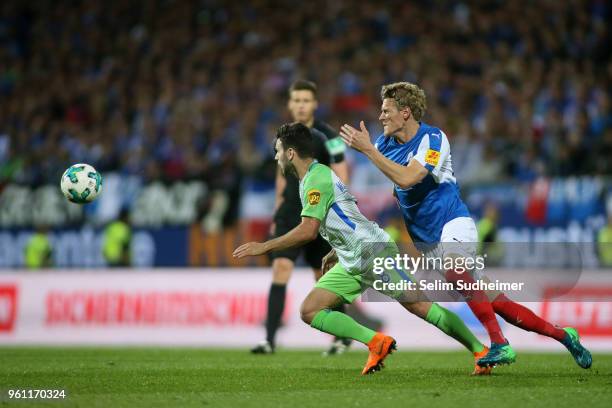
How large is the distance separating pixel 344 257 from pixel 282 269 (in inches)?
97.2

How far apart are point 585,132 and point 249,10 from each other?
8.92m

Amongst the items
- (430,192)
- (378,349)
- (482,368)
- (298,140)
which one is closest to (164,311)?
(298,140)

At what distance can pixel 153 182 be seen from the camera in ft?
51.1

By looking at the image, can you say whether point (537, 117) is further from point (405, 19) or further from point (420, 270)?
point (420, 270)

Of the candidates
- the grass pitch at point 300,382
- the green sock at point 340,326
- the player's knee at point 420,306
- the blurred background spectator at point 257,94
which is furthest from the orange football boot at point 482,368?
the blurred background spectator at point 257,94

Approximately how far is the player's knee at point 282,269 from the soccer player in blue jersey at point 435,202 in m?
2.44

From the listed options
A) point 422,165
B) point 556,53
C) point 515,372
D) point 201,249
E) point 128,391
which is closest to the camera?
point 128,391

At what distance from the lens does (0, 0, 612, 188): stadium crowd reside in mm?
14680

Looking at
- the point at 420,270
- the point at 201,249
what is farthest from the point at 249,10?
the point at 420,270

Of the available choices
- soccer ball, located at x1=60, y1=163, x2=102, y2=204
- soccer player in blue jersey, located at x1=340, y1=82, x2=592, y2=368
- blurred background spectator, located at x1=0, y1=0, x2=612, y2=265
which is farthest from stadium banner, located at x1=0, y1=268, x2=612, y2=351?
soccer player in blue jersey, located at x1=340, y1=82, x2=592, y2=368

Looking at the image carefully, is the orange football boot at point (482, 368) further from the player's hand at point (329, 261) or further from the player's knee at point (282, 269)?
the player's knee at point (282, 269)

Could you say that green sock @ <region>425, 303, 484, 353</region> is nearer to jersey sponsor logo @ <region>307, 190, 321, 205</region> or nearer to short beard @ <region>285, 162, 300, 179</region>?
jersey sponsor logo @ <region>307, 190, 321, 205</region>

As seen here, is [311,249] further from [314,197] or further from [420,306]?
[314,197]

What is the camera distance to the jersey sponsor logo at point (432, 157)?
22.2ft
